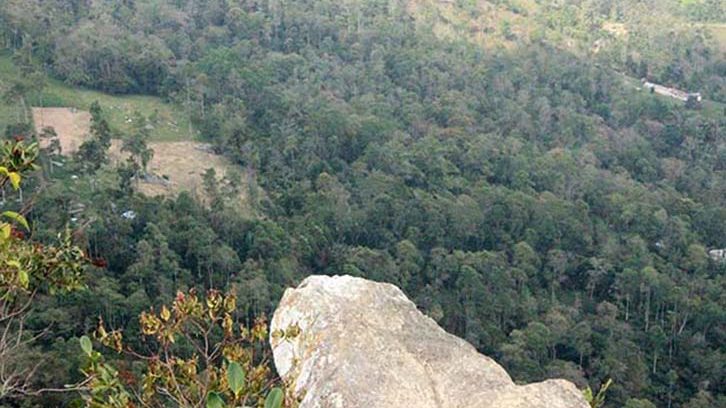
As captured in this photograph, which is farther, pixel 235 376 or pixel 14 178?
pixel 14 178

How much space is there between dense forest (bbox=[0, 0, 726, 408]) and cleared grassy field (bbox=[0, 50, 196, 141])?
345 millimetres

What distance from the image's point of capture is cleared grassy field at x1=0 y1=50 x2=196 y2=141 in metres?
31.8

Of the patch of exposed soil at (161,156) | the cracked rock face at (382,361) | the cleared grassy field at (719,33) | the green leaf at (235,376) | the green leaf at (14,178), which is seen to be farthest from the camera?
the cleared grassy field at (719,33)

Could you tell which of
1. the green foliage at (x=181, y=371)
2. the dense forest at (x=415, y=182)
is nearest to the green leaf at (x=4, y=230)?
the green foliage at (x=181, y=371)

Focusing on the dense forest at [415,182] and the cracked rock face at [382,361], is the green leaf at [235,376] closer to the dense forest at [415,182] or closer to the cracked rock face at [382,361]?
the cracked rock face at [382,361]

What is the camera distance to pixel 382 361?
6164mm

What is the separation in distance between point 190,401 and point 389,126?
97.6 ft

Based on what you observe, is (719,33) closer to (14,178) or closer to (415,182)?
(415,182)

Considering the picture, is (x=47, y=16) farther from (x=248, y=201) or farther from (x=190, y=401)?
(x=190, y=401)

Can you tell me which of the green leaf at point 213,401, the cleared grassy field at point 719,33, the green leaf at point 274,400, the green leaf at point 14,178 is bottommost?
the cleared grassy field at point 719,33

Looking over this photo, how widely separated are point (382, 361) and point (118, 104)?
2998 cm

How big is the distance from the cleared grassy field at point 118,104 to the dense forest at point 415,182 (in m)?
0.35

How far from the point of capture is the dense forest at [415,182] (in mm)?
21016

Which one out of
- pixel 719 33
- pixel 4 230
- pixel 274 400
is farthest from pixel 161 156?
pixel 719 33
